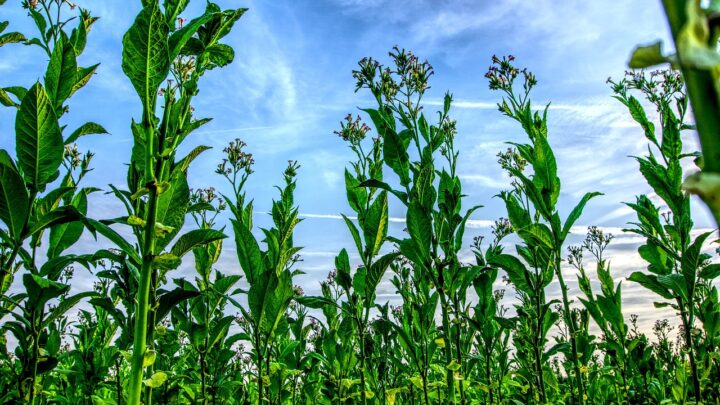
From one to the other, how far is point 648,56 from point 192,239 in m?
1.86

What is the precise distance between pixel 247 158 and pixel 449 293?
7.60ft

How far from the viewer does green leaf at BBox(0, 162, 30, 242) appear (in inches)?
72.9

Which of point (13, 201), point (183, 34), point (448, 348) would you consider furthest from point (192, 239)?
point (448, 348)

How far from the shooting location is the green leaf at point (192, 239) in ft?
6.48

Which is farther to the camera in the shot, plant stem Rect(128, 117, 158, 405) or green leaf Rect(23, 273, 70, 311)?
green leaf Rect(23, 273, 70, 311)

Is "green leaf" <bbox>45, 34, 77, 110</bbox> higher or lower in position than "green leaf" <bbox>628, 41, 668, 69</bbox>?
higher

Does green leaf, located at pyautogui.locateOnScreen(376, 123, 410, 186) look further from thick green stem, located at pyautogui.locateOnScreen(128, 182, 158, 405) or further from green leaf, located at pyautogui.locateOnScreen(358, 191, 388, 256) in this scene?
thick green stem, located at pyautogui.locateOnScreen(128, 182, 158, 405)

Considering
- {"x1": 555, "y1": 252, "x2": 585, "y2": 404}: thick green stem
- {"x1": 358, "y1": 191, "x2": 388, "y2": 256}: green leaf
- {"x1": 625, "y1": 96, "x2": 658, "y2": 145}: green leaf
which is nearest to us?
{"x1": 555, "y1": 252, "x2": 585, "y2": 404}: thick green stem

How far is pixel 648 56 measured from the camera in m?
0.47

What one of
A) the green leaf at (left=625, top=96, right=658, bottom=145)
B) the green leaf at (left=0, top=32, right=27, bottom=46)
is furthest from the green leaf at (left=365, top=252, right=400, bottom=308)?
the green leaf at (left=0, top=32, right=27, bottom=46)

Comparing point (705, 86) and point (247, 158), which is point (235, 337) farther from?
point (705, 86)

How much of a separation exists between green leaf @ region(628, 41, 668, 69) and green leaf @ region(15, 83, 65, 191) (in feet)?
7.26

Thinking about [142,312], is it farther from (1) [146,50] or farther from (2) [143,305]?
(1) [146,50]

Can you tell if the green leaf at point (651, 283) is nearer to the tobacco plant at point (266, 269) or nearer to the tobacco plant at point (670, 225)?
the tobacco plant at point (670, 225)
